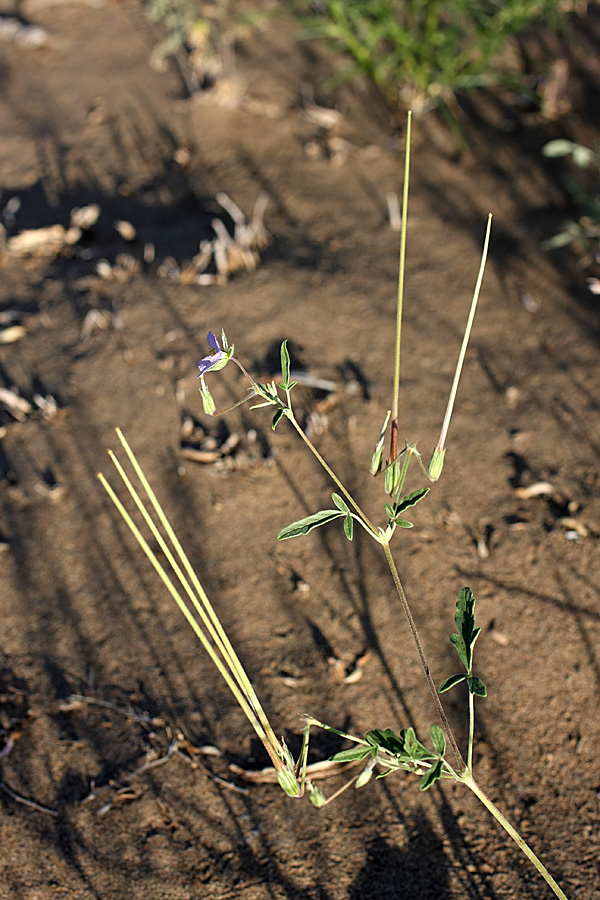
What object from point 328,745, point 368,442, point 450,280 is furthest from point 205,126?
point 328,745

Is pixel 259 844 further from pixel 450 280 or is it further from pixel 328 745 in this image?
pixel 450 280

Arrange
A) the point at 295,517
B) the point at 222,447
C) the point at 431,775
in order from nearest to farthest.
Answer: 1. the point at 431,775
2. the point at 295,517
3. the point at 222,447

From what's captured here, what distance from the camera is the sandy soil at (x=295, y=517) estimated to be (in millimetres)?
1670

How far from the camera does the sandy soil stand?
1.67 meters

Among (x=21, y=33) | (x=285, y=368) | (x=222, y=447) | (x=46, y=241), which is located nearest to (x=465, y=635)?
(x=285, y=368)

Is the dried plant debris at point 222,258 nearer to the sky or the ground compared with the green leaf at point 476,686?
nearer to the ground

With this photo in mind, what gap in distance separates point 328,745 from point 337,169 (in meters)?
2.36

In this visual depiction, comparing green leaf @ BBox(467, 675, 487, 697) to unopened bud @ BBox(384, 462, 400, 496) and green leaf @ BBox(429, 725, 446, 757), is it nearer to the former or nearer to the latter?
green leaf @ BBox(429, 725, 446, 757)

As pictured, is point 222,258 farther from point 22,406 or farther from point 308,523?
point 308,523

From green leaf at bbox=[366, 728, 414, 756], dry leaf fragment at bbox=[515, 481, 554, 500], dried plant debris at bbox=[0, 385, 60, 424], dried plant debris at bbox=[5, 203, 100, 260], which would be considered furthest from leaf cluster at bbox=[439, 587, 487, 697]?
dried plant debris at bbox=[5, 203, 100, 260]

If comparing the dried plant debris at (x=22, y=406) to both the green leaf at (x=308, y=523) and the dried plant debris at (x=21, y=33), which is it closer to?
the green leaf at (x=308, y=523)

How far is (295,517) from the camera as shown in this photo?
2137 mm

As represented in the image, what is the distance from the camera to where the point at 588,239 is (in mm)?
2857

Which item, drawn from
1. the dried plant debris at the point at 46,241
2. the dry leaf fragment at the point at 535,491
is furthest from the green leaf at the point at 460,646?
the dried plant debris at the point at 46,241
